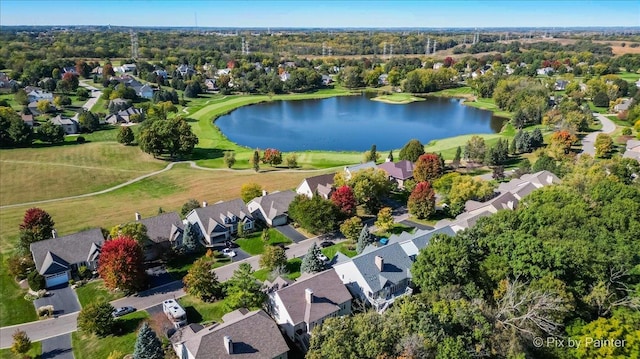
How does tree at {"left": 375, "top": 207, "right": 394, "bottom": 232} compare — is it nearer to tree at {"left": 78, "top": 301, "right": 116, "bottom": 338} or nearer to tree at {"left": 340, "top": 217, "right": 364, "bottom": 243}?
tree at {"left": 340, "top": 217, "right": 364, "bottom": 243}

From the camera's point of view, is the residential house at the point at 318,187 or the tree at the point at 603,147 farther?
the tree at the point at 603,147

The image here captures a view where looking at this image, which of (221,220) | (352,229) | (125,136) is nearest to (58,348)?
(221,220)

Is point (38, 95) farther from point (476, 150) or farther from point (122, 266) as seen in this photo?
point (476, 150)

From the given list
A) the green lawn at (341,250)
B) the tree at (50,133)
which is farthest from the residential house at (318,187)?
the tree at (50,133)

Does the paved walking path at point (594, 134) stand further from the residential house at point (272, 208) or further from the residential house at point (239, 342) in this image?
the residential house at point (239, 342)

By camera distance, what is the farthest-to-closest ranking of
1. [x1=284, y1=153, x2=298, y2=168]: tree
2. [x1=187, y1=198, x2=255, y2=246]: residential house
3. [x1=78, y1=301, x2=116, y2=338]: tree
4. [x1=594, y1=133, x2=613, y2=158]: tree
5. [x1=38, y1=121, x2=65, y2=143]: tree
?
[x1=38, y1=121, x2=65, y2=143]: tree
[x1=284, y1=153, x2=298, y2=168]: tree
[x1=594, y1=133, x2=613, y2=158]: tree
[x1=187, y1=198, x2=255, y2=246]: residential house
[x1=78, y1=301, x2=116, y2=338]: tree

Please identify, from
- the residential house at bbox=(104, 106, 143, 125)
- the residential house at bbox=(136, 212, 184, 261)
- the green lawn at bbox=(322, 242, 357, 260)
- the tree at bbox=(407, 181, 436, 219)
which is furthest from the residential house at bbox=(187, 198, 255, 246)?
the residential house at bbox=(104, 106, 143, 125)

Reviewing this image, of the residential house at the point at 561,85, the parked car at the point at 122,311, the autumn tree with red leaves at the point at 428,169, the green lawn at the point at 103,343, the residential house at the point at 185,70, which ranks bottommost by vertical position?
the green lawn at the point at 103,343

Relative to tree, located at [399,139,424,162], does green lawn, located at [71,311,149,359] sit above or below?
below
